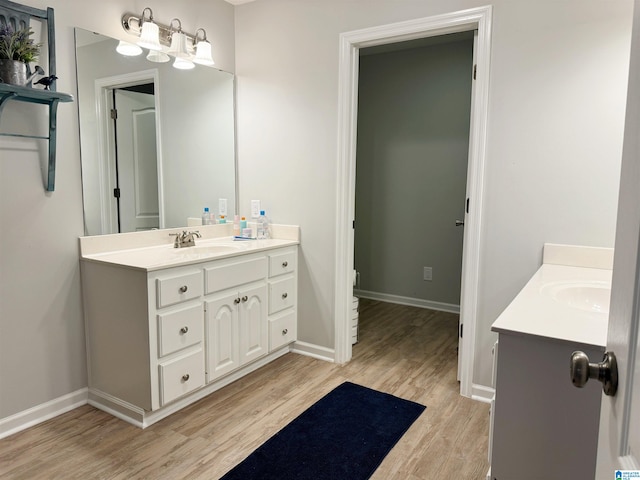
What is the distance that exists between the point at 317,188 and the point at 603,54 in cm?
169

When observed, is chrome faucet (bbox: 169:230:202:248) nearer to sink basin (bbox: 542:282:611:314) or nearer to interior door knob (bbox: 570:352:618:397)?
sink basin (bbox: 542:282:611:314)

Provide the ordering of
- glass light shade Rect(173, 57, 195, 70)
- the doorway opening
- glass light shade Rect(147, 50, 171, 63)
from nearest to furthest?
glass light shade Rect(147, 50, 171, 63) → glass light shade Rect(173, 57, 195, 70) → the doorway opening

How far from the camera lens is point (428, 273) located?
14.3ft

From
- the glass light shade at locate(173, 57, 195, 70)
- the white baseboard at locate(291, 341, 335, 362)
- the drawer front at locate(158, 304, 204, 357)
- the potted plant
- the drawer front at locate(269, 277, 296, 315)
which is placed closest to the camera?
the potted plant

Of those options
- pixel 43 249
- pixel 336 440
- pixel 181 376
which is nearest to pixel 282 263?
pixel 181 376

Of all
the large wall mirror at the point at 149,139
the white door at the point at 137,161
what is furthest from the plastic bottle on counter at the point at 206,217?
the white door at the point at 137,161

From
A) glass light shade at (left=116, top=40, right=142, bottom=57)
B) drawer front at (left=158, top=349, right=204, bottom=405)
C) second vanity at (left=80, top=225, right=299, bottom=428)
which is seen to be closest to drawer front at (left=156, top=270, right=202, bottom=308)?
second vanity at (left=80, top=225, right=299, bottom=428)

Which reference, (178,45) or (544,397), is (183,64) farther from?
(544,397)

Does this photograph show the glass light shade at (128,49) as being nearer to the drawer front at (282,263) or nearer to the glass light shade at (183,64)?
the glass light shade at (183,64)

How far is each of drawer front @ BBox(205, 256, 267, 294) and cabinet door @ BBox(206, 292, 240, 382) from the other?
7 cm

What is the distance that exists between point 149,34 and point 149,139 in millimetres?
580

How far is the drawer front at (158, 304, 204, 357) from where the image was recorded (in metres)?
2.20

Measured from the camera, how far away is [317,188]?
9.90 feet

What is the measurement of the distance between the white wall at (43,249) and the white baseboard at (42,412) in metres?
0.03
